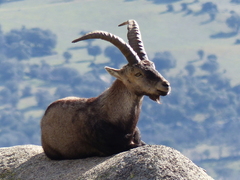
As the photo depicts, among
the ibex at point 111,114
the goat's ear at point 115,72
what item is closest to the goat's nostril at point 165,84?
the ibex at point 111,114

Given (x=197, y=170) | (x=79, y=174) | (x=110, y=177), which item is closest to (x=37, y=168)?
(x=79, y=174)

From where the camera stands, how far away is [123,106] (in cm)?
2539

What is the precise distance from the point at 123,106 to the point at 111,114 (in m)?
0.49

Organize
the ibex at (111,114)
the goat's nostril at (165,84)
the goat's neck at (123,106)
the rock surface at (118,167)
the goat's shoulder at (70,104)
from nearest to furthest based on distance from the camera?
1. the rock surface at (118,167)
2. the goat's nostril at (165,84)
3. the ibex at (111,114)
4. the goat's neck at (123,106)
5. the goat's shoulder at (70,104)

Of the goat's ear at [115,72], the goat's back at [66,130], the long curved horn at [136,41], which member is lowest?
the goat's back at [66,130]

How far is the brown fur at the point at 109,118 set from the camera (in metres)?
25.0

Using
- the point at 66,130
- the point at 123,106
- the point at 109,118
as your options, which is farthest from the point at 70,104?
the point at 123,106

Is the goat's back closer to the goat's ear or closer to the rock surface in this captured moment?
the rock surface

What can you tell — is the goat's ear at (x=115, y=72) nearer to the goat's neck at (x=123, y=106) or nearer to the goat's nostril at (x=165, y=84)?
the goat's neck at (x=123, y=106)

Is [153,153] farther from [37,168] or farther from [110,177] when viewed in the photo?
[37,168]

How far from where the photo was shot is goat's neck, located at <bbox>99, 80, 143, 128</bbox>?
2530 centimetres

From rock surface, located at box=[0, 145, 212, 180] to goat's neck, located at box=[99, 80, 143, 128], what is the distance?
1559 millimetres

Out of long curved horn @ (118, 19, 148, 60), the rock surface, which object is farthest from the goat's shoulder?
long curved horn @ (118, 19, 148, 60)

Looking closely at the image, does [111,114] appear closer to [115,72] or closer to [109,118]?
[109,118]
